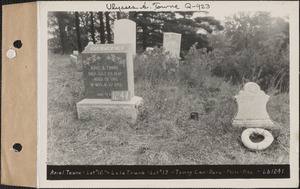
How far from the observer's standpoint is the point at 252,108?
3336mm

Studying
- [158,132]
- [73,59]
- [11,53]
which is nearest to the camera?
[11,53]

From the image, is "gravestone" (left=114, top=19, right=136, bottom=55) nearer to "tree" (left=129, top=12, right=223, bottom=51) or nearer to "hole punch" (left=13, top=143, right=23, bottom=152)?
"tree" (left=129, top=12, right=223, bottom=51)

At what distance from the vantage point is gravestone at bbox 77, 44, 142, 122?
129 inches

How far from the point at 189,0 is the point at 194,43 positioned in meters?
0.52

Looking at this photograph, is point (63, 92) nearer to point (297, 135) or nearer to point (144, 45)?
point (144, 45)

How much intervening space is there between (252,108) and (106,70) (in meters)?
1.79

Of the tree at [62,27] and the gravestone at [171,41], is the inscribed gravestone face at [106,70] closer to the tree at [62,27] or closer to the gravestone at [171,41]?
the tree at [62,27]

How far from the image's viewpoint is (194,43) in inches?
135

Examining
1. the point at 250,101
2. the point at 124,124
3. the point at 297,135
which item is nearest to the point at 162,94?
the point at 124,124

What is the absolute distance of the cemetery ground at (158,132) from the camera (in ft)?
10.4
